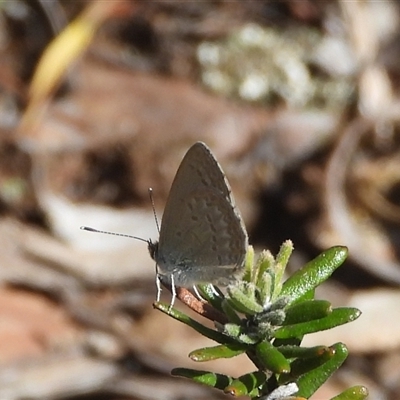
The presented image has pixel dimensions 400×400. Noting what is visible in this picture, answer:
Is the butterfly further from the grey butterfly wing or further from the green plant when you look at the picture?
the green plant

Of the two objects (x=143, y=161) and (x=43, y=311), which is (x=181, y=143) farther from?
(x=43, y=311)

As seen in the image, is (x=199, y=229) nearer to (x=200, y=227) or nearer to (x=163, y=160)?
(x=200, y=227)

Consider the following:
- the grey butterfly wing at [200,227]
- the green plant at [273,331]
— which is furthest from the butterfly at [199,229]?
the green plant at [273,331]

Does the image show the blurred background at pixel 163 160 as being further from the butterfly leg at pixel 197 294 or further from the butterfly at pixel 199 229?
the butterfly leg at pixel 197 294

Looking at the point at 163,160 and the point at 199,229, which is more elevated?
the point at 163,160

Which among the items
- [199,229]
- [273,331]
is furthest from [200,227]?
[273,331]
